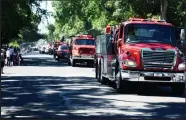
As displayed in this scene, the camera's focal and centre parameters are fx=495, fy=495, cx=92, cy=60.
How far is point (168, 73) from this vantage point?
1524 cm

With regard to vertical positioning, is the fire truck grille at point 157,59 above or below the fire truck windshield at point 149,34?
below

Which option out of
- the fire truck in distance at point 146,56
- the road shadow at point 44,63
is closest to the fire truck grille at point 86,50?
the road shadow at point 44,63

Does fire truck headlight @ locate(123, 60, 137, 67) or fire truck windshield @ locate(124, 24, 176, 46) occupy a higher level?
fire truck windshield @ locate(124, 24, 176, 46)

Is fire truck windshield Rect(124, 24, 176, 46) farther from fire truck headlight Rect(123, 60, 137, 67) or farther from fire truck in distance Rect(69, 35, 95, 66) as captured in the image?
fire truck in distance Rect(69, 35, 95, 66)

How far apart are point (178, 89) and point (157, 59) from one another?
168 cm

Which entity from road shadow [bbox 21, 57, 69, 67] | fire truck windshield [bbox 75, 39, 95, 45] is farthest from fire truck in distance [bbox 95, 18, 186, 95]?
road shadow [bbox 21, 57, 69, 67]

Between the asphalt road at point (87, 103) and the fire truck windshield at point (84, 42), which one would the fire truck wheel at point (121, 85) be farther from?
the fire truck windshield at point (84, 42)

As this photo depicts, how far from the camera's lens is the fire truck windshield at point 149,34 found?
53.0ft

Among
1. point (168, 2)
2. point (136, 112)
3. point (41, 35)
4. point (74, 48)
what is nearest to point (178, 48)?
point (136, 112)

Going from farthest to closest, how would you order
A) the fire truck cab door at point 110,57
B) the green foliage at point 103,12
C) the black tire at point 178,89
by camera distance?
the green foliage at point 103,12, the fire truck cab door at point 110,57, the black tire at point 178,89

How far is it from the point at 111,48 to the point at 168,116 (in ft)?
21.8

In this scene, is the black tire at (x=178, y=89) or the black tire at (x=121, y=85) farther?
the black tire at (x=178, y=89)

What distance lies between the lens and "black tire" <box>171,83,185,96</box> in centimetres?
1599

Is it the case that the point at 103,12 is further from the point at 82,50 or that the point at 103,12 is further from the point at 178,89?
the point at 178,89
